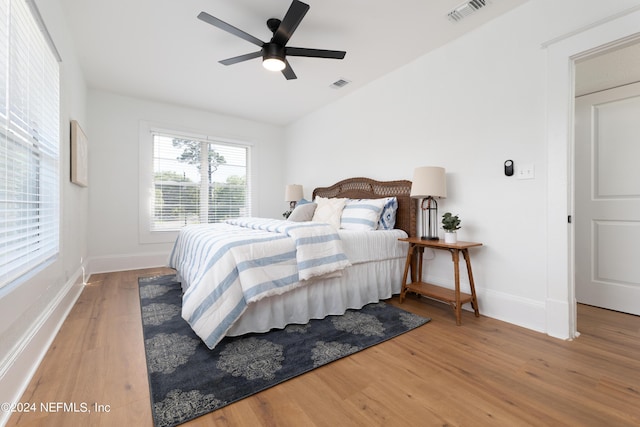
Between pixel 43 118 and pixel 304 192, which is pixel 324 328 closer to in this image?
pixel 43 118

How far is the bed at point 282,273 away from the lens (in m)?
1.90

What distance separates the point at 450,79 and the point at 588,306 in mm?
2554

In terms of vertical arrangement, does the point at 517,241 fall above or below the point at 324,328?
above

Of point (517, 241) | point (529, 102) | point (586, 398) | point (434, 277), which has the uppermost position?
point (529, 102)

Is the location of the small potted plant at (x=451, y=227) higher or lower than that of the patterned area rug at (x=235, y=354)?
higher

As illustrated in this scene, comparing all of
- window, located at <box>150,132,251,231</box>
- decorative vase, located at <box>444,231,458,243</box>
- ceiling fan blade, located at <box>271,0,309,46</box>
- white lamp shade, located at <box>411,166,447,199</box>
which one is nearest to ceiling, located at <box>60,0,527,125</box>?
ceiling fan blade, located at <box>271,0,309,46</box>

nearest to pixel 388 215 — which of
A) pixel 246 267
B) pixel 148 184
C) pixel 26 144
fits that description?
pixel 246 267

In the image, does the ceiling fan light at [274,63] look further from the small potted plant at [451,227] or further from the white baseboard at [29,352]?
the white baseboard at [29,352]

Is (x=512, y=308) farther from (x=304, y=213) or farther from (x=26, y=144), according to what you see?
(x=26, y=144)

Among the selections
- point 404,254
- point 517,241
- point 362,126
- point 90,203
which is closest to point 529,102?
point 517,241

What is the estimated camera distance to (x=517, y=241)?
Answer: 2359 mm

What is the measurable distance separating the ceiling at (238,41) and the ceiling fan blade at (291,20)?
0.23 meters

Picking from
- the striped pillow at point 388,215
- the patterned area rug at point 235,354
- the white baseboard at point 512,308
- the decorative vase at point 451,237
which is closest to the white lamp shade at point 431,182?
the decorative vase at point 451,237

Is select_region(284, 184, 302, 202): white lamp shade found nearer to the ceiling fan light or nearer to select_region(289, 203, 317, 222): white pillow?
select_region(289, 203, 317, 222): white pillow
